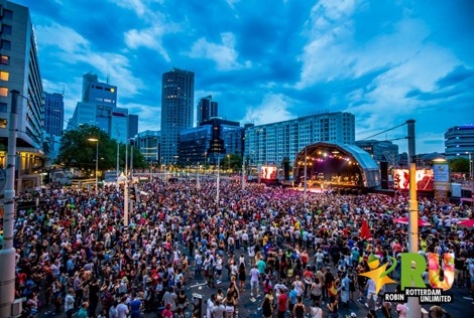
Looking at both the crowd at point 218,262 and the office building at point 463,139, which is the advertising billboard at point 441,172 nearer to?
the crowd at point 218,262

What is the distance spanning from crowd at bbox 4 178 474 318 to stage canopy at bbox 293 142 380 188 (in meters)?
23.4

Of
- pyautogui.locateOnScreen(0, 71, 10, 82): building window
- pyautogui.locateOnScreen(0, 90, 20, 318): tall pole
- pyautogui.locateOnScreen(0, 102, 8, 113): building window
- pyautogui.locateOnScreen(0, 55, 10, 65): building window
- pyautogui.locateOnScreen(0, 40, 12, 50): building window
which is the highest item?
pyautogui.locateOnScreen(0, 40, 12, 50): building window

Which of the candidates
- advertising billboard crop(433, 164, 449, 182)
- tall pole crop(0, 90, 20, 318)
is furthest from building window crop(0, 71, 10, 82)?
advertising billboard crop(433, 164, 449, 182)

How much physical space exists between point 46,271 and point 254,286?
8685mm

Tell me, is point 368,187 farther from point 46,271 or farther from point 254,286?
point 46,271

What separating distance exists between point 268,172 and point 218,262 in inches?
1602

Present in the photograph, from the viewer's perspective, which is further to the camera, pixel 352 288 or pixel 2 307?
pixel 352 288

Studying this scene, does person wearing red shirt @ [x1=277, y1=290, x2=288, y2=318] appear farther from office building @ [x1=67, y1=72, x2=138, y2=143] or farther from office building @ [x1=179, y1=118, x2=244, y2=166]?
office building @ [x1=179, y1=118, x2=244, y2=166]

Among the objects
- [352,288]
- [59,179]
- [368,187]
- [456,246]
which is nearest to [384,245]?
[456,246]

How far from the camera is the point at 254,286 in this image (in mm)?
11742

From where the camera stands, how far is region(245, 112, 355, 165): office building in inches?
5251

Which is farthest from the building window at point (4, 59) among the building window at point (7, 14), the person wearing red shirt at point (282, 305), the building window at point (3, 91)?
the person wearing red shirt at point (282, 305)

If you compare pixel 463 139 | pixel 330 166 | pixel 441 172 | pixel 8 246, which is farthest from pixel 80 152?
pixel 463 139

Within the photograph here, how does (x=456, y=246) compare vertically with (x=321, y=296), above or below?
above
